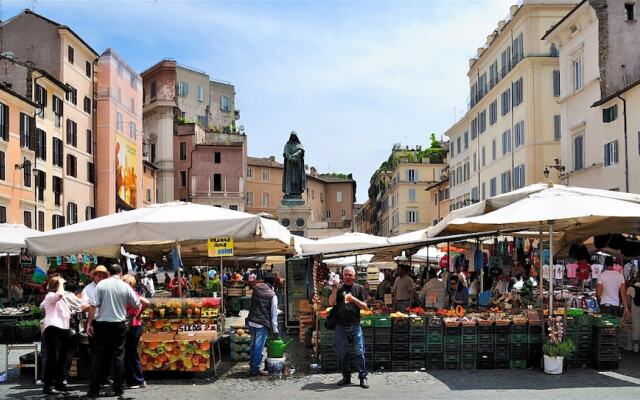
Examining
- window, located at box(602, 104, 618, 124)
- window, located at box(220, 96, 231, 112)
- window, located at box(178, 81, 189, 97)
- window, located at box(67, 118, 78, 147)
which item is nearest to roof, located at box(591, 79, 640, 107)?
window, located at box(602, 104, 618, 124)

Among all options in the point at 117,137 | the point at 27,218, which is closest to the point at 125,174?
the point at 117,137

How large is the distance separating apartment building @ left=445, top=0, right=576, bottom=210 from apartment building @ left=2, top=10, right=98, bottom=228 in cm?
2680

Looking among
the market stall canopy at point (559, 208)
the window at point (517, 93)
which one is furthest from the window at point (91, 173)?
the market stall canopy at point (559, 208)

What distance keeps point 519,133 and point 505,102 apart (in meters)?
3.55

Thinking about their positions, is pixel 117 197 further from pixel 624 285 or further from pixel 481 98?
pixel 624 285

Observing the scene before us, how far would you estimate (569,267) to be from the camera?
73.0 ft

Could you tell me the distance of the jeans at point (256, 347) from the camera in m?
11.9

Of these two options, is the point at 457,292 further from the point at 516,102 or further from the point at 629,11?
the point at 516,102

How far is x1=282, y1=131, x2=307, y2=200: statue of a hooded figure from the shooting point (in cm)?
3706

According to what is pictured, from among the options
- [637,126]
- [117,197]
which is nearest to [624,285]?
[637,126]

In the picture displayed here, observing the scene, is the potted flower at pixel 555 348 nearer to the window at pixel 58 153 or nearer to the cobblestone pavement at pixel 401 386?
the cobblestone pavement at pixel 401 386

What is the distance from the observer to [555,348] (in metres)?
11.4

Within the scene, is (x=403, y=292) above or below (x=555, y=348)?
above

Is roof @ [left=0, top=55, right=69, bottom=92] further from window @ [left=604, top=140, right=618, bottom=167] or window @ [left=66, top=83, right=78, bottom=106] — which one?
window @ [left=604, top=140, right=618, bottom=167]
